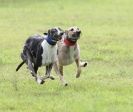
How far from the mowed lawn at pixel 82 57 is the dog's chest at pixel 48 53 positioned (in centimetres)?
53

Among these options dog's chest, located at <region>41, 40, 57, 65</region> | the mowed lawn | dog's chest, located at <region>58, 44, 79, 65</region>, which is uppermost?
dog's chest, located at <region>41, 40, 57, 65</region>

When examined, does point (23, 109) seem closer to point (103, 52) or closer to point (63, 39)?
point (63, 39)

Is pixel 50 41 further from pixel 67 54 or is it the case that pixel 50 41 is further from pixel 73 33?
pixel 67 54

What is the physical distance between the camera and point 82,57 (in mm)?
15391

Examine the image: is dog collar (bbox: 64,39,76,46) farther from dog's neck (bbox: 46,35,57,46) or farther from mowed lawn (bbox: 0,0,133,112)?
mowed lawn (bbox: 0,0,133,112)

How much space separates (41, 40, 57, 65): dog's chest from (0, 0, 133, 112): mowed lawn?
535 mm

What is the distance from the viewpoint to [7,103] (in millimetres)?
9117

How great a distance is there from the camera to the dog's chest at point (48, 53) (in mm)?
10234

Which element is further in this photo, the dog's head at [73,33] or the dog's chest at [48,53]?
the dog's head at [73,33]

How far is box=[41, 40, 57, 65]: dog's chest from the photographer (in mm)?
10234

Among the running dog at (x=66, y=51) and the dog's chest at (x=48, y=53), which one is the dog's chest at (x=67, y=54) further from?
the dog's chest at (x=48, y=53)

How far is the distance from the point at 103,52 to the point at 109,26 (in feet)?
20.5

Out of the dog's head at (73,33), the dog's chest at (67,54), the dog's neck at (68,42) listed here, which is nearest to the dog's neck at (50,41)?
the dog's head at (73,33)

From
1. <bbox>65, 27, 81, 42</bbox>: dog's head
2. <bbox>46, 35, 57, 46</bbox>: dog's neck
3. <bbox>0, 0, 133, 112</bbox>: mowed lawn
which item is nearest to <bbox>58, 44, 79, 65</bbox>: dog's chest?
<bbox>65, 27, 81, 42</bbox>: dog's head
